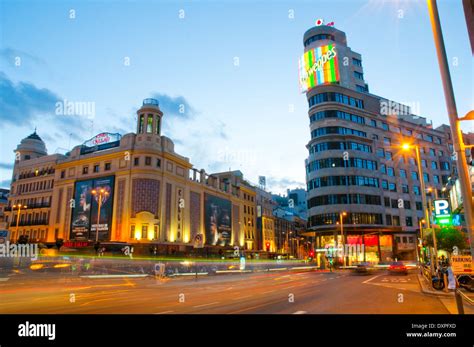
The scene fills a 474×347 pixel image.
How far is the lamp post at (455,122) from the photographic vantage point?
7867 millimetres

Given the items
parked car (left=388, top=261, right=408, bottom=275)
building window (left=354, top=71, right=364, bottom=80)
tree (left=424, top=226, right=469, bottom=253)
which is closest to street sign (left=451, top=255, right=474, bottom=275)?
tree (left=424, top=226, right=469, bottom=253)

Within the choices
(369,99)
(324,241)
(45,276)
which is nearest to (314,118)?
(369,99)

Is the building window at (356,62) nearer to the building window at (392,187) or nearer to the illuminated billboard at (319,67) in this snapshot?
the illuminated billboard at (319,67)

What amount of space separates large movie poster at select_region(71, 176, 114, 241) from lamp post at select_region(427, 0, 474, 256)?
2102 inches

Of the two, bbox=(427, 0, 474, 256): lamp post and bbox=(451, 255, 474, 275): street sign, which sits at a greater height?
bbox=(427, 0, 474, 256): lamp post

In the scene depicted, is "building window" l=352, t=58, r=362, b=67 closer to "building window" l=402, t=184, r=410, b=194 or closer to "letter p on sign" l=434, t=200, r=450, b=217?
"building window" l=402, t=184, r=410, b=194

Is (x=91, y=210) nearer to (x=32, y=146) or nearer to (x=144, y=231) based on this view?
(x=144, y=231)

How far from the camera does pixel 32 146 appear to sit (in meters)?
75.7

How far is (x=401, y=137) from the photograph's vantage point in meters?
82.2

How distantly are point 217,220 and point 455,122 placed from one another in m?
65.0

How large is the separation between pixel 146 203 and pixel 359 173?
42.4 m

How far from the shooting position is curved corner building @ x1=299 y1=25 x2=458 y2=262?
6694cm

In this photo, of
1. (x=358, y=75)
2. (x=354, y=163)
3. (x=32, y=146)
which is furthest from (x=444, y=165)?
(x=32, y=146)

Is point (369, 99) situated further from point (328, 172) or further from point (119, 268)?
point (119, 268)
